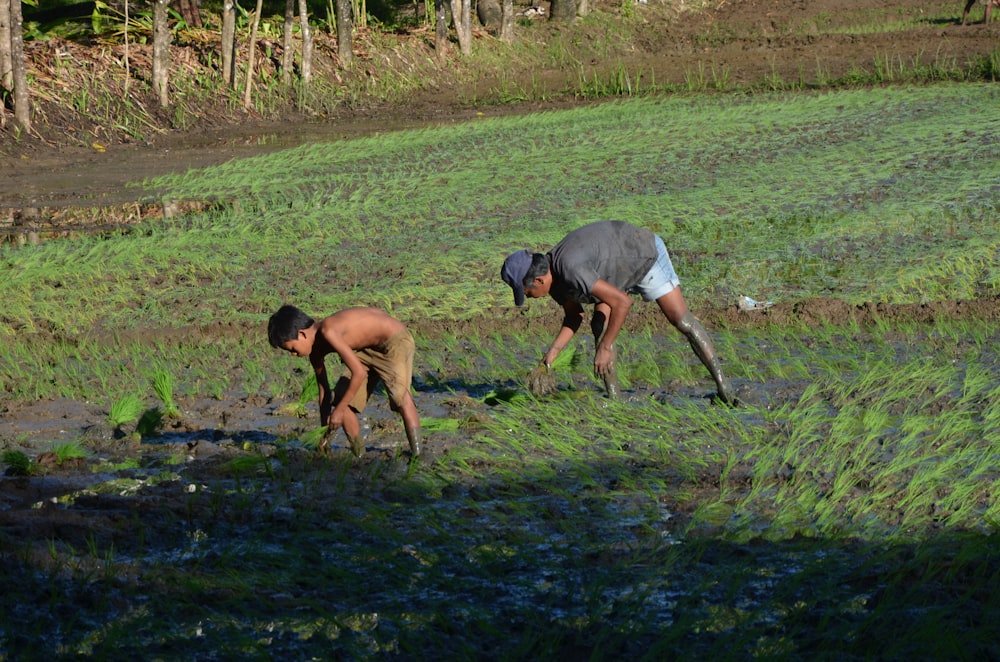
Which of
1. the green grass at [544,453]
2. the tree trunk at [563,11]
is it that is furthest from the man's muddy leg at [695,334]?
the tree trunk at [563,11]

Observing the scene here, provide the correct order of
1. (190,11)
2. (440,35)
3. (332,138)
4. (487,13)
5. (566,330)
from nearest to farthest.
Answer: (566,330), (332,138), (190,11), (440,35), (487,13)

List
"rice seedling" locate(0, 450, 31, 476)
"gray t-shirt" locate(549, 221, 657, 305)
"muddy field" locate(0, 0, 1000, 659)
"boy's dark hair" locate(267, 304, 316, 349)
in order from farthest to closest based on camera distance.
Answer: "gray t-shirt" locate(549, 221, 657, 305), "rice seedling" locate(0, 450, 31, 476), "boy's dark hair" locate(267, 304, 316, 349), "muddy field" locate(0, 0, 1000, 659)

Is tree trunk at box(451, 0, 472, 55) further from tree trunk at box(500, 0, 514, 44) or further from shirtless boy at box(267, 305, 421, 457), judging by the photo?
shirtless boy at box(267, 305, 421, 457)

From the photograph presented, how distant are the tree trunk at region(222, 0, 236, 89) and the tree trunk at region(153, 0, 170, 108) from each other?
2.97ft

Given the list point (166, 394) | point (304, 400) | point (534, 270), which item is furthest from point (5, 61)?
point (534, 270)

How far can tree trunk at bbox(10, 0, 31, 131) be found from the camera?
1625 cm

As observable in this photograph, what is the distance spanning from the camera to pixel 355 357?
569 cm

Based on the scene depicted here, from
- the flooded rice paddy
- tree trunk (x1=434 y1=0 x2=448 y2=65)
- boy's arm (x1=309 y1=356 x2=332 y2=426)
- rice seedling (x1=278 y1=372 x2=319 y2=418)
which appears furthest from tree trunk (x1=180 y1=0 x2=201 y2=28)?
boy's arm (x1=309 y1=356 x2=332 y2=426)

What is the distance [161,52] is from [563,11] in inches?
472

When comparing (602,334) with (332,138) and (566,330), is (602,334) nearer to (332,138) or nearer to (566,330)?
(566,330)

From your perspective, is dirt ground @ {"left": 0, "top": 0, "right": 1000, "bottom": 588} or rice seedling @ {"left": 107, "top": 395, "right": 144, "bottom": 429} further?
rice seedling @ {"left": 107, "top": 395, "right": 144, "bottom": 429}

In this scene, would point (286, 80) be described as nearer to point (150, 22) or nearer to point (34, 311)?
point (150, 22)

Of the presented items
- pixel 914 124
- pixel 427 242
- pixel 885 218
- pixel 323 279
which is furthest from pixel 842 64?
pixel 323 279

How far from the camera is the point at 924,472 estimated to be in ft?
17.5
